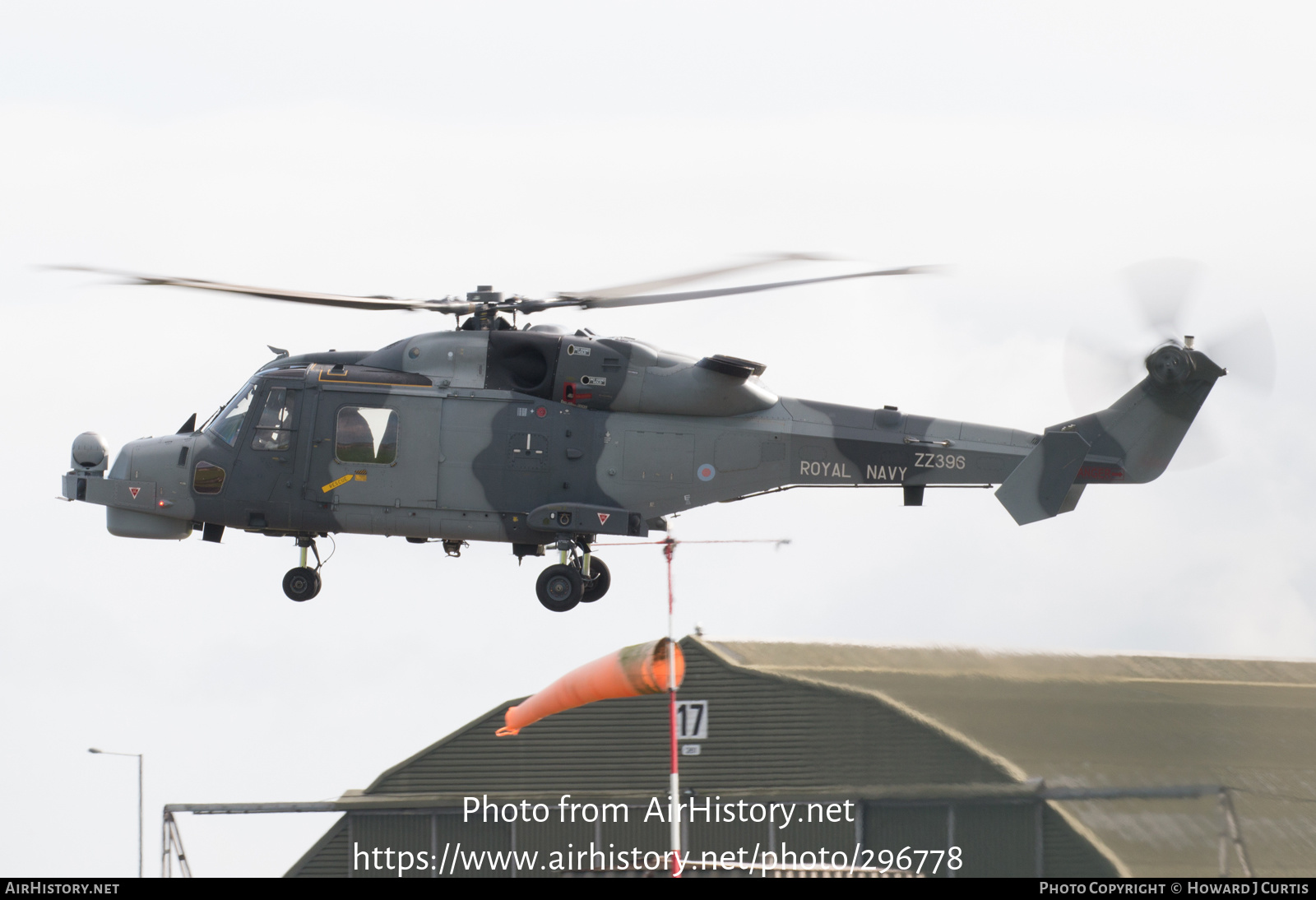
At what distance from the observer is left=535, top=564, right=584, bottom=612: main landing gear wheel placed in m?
28.3

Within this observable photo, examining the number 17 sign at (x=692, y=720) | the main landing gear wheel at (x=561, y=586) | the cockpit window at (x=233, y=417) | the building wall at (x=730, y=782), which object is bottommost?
the building wall at (x=730, y=782)

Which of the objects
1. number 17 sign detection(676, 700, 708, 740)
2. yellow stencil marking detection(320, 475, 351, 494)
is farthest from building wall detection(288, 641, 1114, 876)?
yellow stencil marking detection(320, 475, 351, 494)

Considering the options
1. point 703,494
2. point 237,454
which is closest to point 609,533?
point 703,494

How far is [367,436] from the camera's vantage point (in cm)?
2808

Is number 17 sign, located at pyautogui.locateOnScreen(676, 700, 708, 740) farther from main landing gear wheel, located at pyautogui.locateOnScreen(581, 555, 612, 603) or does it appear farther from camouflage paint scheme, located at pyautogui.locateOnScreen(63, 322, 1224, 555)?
camouflage paint scheme, located at pyautogui.locateOnScreen(63, 322, 1224, 555)

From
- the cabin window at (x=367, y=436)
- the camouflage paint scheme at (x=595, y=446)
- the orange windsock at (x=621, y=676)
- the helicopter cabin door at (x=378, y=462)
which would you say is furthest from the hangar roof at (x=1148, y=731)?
the cabin window at (x=367, y=436)

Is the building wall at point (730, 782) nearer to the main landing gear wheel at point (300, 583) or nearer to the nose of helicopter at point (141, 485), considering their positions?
the main landing gear wheel at point (300, 583)

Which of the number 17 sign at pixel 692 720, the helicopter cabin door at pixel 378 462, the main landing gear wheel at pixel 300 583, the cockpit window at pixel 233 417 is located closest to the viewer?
the helicopter cabin door at pixel 378 462

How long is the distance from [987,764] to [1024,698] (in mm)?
1304

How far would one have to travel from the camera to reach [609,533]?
91.7ft

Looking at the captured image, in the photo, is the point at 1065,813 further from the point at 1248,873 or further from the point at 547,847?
the point at 547,847

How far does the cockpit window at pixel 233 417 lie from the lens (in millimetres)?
28703

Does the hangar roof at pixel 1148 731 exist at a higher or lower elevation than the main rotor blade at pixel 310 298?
lower

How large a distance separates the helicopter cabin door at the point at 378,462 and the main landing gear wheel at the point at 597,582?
2.95m
